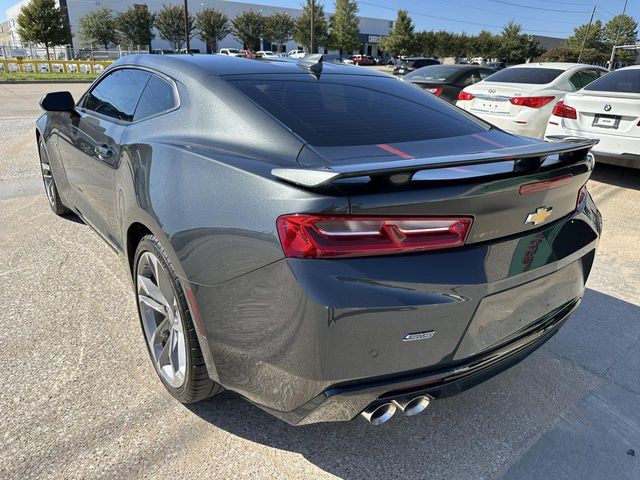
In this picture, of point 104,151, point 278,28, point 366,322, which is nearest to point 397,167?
point 366,322

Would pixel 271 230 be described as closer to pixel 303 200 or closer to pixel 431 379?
pixel 303 200

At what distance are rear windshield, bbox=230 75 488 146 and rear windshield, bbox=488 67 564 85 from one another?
6075 mm

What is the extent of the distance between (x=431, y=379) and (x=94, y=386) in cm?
166

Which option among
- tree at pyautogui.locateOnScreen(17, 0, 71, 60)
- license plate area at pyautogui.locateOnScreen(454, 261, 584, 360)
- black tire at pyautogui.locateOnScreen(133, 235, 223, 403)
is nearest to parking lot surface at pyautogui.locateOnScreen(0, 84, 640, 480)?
black tire at pyautogui.locateOnScreen(133, 235, 223, 403)

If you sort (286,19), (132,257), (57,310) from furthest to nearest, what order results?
(286,19)
(57,310)
(132,257)

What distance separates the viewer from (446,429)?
2.22 meters

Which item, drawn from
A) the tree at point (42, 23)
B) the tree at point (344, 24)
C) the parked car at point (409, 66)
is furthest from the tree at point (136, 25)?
the parked car at point (409, 66)

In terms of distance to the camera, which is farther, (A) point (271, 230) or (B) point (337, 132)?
(B) point (337, 132)

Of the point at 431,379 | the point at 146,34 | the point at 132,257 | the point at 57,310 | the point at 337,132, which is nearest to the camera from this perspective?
the point at 431,379

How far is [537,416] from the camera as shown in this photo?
2334 millimetres

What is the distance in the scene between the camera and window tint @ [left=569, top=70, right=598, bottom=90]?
8.18 metres

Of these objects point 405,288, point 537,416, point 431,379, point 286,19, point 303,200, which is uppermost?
point 286,19

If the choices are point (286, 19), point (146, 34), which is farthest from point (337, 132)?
point (286, 19)

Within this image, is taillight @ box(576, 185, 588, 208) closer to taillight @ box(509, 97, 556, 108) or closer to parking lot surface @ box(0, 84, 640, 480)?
parking lot surface @ box(0, 84, 640, 480)
